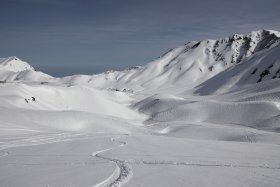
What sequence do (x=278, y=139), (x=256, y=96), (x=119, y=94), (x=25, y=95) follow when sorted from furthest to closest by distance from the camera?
(x=119, y=94) → (x=256, y=96) → (x=25, y=95) → (x=278, y=139)

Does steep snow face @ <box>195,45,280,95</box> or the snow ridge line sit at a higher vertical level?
steep snow face @ <box>195,45,280,95</box>

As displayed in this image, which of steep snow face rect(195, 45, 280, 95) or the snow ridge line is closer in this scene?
the snow ridge line

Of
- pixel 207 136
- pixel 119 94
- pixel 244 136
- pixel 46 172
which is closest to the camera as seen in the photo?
pixel 46 172

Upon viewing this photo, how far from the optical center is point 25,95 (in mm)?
76812

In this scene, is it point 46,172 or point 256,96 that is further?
point 256,96

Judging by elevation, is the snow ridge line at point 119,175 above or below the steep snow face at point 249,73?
below

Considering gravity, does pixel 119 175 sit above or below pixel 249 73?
below

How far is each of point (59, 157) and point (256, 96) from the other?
76.1 metres

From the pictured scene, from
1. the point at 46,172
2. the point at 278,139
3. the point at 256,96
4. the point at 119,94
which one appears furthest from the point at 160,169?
the point at 119,94

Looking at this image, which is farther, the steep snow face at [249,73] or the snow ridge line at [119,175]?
the steep snow face at [249,73]

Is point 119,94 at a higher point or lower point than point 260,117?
higher

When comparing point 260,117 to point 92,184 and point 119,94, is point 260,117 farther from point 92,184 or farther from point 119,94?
point 119,94

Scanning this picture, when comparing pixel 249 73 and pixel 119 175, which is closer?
pixel 119 175

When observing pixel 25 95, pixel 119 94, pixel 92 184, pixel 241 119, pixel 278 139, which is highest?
pixel 119 94
